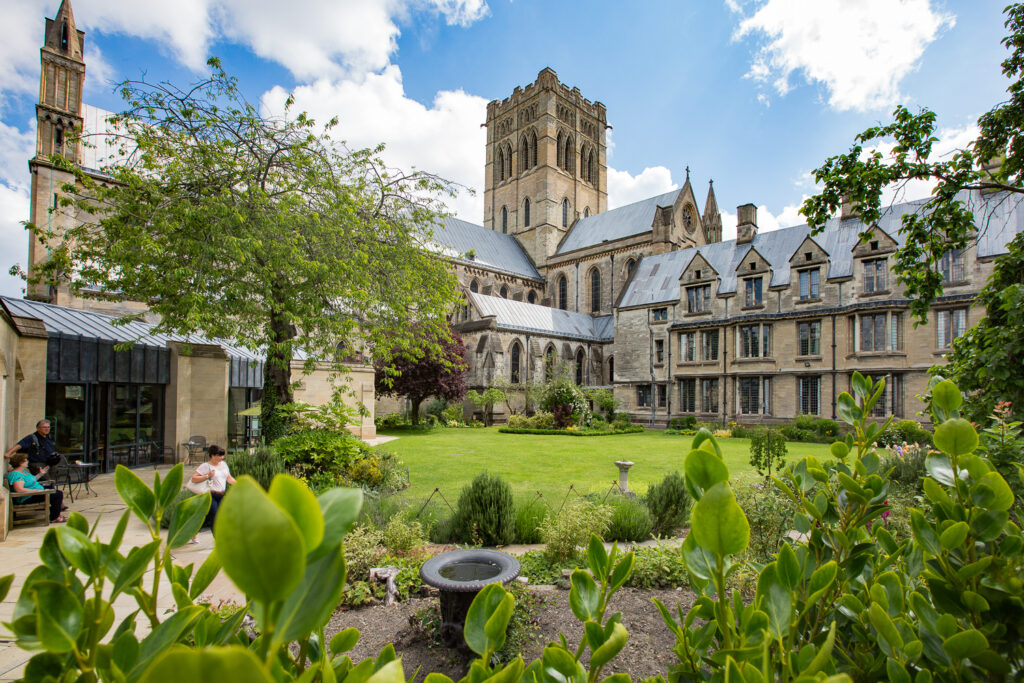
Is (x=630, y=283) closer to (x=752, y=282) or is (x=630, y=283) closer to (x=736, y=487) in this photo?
(x=752, y=282)

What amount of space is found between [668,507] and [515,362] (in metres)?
26.3

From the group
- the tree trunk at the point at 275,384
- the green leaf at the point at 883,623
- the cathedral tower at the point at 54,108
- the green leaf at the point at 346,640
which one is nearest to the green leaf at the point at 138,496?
the green leaf at the point at 346,640

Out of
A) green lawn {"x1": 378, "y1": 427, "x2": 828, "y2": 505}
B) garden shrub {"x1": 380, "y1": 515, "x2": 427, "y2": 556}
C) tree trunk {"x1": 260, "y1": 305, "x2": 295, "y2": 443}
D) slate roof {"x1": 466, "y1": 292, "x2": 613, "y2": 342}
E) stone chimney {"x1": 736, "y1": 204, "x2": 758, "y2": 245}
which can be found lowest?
green lawn {"x1": 378, "y1": 427, "x2": 828, "y2": 505}

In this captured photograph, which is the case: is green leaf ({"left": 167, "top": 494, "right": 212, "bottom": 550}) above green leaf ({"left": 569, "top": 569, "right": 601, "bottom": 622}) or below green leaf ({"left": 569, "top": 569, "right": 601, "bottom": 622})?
above

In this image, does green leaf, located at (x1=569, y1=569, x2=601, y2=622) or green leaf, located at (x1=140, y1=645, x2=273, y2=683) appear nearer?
green leaf, located at (x1=140, y1=645, x2=273, y2=683)

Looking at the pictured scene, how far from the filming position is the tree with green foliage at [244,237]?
33.9ft

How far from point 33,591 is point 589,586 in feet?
2.45

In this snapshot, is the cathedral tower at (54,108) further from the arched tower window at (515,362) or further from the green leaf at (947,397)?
the green leaf at (947,397)

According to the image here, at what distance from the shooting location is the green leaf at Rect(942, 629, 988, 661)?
2.59 ft

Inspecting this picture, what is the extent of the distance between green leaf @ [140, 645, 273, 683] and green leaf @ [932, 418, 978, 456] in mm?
1231

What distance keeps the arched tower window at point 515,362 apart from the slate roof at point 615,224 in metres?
14.3

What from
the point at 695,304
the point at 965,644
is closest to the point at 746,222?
the point at 695,304

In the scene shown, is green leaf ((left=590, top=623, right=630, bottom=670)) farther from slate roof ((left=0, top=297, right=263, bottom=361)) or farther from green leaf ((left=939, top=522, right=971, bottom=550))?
slate roof ((left=0, top=297, right=263, bottom=361))

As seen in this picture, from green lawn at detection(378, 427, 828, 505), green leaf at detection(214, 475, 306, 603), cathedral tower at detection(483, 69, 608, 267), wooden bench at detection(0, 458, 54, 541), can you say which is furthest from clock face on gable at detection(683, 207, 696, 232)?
green leaf at detection(214, 475, 306, 603)
